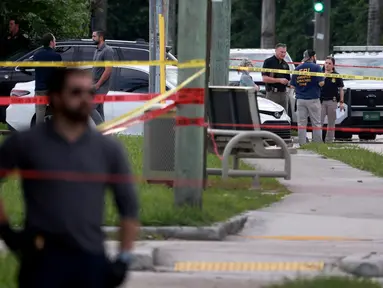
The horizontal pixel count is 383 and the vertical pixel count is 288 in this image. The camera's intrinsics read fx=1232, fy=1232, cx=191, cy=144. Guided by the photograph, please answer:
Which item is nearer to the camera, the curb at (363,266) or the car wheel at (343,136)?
the curb at (363,266)

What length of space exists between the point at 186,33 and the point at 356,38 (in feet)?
169

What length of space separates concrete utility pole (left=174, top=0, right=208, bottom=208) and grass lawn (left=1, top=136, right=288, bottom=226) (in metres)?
0.21

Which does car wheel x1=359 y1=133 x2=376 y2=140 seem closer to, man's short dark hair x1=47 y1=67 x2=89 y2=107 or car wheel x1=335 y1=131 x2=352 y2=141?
car wheel x1=335 y1=131 x2=352 y2=141

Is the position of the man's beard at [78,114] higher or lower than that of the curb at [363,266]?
higher

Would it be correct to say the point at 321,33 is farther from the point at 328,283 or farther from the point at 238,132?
the point at 328,283

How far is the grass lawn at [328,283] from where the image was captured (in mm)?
7223

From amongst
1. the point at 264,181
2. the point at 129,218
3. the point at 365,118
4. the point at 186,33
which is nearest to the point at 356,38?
the point at 365,118

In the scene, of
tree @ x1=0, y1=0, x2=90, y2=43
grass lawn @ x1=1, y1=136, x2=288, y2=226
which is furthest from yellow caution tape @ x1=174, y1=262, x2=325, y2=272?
tree @ x1=0, y1=0, x2=90, y2=43

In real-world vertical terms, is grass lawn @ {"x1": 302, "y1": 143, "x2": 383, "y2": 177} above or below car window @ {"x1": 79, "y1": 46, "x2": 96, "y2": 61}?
below

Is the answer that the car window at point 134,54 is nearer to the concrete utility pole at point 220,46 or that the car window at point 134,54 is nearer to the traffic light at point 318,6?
the concrete utility pole at point 220,46

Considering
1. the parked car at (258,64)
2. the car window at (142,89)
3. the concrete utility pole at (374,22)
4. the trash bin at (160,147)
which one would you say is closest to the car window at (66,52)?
the car window at (142,89)

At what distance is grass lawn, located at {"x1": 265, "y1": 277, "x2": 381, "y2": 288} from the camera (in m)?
7.22

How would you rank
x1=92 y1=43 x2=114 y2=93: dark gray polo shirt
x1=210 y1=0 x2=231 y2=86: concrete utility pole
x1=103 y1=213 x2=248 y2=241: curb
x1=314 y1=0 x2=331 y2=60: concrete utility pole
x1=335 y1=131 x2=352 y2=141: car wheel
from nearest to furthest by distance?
x1=103 y1=213 x2=248 y2=241: curb
x1=92 y1=43 x2=114 y2=93: dark gray polo shirt
x1=210 y1=0 x2=231 y2=86: concrete utility pole
x1=335 y1=131 x2=352 y2=141: car wheel
x1=314 y1=0 x2=331 y2=60: concrete utility pole

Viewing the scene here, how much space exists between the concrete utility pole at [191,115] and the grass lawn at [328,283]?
2.74 m
